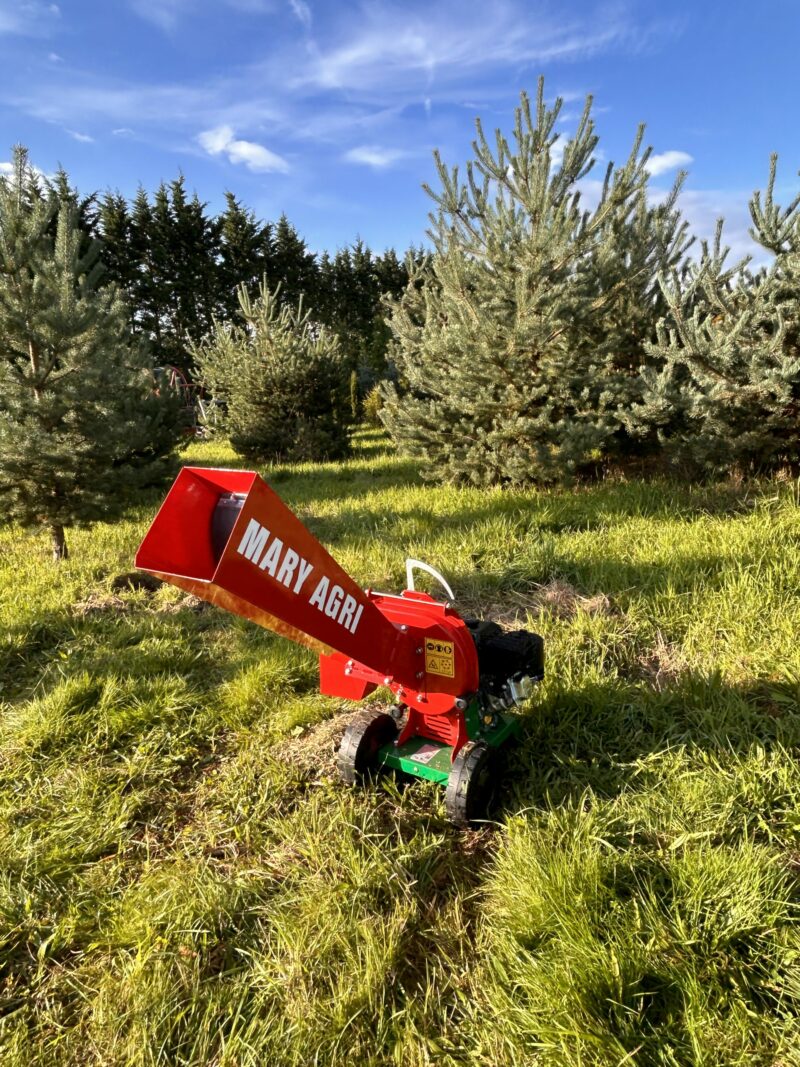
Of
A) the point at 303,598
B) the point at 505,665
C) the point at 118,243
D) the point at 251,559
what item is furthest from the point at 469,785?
the point at 118,243

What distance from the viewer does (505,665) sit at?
206cm

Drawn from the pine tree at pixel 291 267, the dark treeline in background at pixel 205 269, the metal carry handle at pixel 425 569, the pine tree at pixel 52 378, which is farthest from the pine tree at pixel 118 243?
the metal carry handle at pixel 425 569

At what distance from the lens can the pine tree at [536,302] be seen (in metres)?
4.94

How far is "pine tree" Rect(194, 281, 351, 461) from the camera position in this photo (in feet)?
30.5

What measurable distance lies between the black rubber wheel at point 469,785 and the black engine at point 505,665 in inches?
7.5

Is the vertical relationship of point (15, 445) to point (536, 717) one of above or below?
above

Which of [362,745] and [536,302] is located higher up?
[536,302]

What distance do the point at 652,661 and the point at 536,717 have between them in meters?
0.85

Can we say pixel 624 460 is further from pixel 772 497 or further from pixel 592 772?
pixel 592 772

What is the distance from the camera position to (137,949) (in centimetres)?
165

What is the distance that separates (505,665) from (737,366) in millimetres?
3962

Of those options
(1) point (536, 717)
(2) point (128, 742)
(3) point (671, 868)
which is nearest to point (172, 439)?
(2) point (128, 742)

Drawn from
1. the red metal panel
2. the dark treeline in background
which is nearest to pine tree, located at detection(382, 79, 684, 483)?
the red metal panel

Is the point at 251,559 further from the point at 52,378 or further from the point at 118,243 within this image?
the point at 118,243
